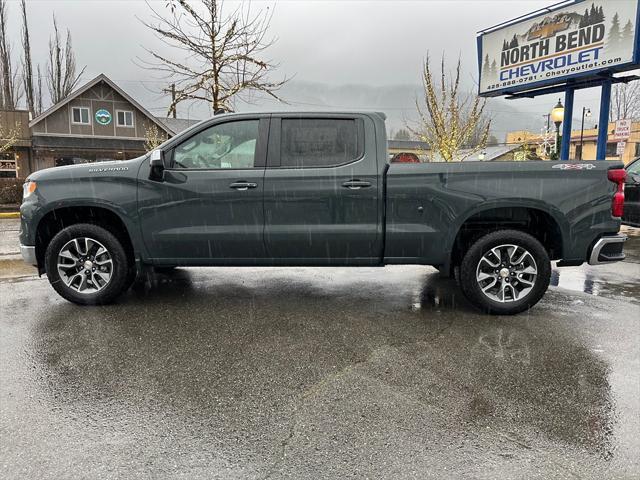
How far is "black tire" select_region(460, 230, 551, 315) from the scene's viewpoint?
4.66 meters

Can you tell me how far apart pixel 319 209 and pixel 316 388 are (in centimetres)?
198

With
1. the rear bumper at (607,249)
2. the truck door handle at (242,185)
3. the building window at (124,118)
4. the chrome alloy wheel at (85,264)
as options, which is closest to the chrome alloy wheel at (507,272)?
the rear bumper at (607,249)

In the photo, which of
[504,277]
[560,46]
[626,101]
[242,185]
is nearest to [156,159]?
[242,185]

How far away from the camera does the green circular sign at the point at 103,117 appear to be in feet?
101

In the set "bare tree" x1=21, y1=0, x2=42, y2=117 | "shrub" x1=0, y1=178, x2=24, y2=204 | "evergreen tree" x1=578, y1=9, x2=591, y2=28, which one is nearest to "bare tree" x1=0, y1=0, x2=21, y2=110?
"bare tree" x1=21, y1=0, x2=42, y2=117

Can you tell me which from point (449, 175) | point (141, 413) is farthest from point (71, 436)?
point (449, 175)

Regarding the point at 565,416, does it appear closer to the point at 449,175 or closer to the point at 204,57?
the point at 449,175

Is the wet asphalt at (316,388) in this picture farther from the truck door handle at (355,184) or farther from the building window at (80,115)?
the building window at (80,115)

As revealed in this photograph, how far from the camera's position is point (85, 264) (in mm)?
4945

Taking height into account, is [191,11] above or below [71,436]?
above

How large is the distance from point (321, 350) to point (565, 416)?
5.65 feet

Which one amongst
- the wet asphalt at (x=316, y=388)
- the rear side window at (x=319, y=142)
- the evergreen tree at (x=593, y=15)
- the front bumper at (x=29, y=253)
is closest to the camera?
the wet asphalt at (x=316, y=388)

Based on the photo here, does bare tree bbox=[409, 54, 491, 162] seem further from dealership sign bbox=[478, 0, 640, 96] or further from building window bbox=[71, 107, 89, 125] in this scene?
building window bbox=[71, 107, 89, 125]

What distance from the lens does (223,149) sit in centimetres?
489
